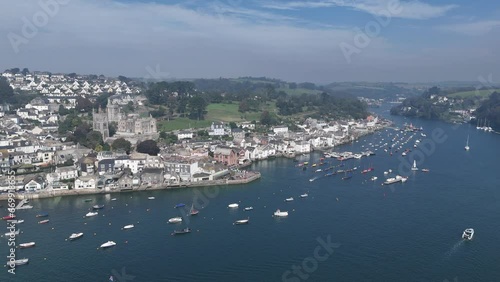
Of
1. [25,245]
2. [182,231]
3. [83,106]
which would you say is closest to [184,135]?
[83,106]

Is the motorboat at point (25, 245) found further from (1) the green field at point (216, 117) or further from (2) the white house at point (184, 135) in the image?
(1) the green field at point (216, 117)

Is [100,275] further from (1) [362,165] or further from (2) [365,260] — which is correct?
(1) [362,165]

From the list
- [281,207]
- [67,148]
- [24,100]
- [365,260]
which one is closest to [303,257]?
[365,260]

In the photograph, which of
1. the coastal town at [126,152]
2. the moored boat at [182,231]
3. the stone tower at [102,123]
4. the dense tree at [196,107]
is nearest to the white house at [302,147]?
the coastal town at [126,152]

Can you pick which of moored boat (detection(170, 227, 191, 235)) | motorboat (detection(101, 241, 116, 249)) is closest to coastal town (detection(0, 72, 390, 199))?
moored boat (detection(170, 227, 191, 235))

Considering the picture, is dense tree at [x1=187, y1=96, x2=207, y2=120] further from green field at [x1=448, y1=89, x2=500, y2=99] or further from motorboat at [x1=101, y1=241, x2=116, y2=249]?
green field at [x1=448, y1=89, x2=500, y2=99]
